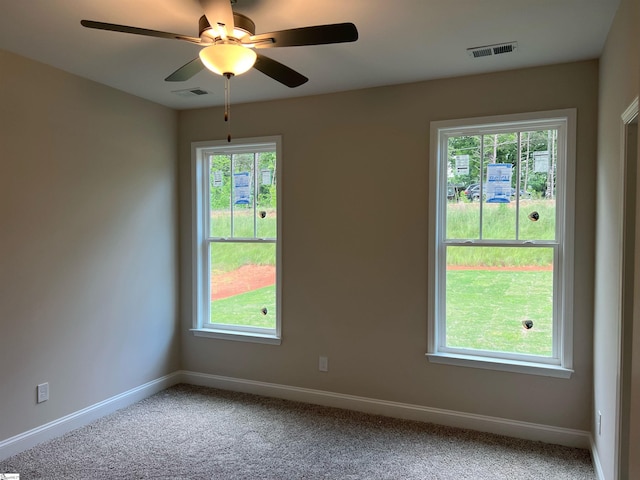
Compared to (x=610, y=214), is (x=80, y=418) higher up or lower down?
lower down

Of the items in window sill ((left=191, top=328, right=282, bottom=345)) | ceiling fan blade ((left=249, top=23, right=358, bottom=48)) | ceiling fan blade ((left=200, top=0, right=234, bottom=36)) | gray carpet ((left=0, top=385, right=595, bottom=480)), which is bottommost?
gray carpet ((left=0, top=385, right=595, bottom=480))

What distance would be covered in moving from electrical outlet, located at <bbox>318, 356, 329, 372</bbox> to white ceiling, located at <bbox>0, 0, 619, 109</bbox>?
218 centimetres

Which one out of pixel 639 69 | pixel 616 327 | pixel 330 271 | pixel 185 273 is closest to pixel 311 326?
pixel 330 271

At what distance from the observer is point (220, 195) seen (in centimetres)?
418

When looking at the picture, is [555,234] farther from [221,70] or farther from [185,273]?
[185,273]

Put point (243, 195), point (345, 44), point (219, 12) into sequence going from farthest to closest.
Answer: point (243, 195)
point (345, 44)
point (219, 12)

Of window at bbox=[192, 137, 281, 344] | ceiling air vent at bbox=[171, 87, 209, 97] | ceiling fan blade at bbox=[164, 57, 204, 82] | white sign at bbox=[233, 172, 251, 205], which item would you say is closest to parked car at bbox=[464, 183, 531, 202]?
window at bbox=[192, 137, 281, 344]

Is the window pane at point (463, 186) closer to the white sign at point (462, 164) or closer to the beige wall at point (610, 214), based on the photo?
the white sign at point (462, 164)

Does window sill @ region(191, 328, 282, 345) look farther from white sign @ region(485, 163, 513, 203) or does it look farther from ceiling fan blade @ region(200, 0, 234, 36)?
ceiling fan blade @ region(200, 0, 234, 36)

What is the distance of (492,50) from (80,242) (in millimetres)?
3100

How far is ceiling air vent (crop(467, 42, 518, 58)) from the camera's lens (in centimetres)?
264

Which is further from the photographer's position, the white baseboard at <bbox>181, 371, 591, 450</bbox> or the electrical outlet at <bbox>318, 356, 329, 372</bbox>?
the electrical outlet at <bbox>318, 356, 329, 372</bbox>

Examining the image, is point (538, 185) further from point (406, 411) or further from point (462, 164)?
point (406, 411)

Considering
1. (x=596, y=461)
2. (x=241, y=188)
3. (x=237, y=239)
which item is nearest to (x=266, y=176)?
(x=241, y=188)
